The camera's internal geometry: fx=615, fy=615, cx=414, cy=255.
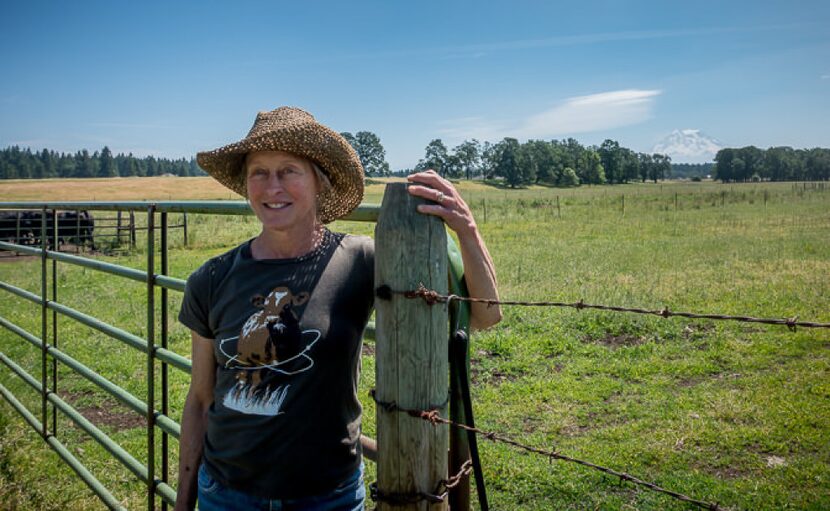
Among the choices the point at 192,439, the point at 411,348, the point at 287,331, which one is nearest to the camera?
the point at 411,348

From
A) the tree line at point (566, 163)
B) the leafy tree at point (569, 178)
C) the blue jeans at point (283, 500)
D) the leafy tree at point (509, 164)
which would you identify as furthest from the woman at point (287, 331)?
the leafy tree at point (569, 178)

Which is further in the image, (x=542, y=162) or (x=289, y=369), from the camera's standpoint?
(x=542, y=162)

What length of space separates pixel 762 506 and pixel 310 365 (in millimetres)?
3334

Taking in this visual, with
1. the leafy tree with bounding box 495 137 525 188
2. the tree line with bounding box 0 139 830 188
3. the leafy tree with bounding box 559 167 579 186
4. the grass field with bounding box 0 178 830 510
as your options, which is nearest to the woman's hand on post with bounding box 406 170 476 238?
the grass field with bounding box 0 178 830 510

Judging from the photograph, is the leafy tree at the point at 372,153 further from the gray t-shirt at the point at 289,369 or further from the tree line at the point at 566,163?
the gray t-shirt at the point at 289,369

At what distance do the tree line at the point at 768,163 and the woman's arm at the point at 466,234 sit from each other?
434 ft

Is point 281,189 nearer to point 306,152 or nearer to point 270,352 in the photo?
point 306,152

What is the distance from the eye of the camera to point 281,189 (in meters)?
1.72

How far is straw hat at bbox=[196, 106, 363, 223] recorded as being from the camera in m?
1.68

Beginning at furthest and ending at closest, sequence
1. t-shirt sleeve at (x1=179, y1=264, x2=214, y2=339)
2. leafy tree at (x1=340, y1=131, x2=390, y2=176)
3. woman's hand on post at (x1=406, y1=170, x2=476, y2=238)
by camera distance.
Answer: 1. leafy tree at (x1=340, y1=131, x2=390, y2=176)
2. t-shirt sleeve at (x1=179, y1=264, x2=214, y2=339)
3. woman's hand on post at (x1=406, y1=170, x2=476, y2=238)

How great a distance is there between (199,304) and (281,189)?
0.41 metres

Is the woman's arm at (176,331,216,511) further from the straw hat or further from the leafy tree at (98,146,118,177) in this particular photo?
the leafy tree at (98,146,118,177)

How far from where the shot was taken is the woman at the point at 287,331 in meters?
1.62

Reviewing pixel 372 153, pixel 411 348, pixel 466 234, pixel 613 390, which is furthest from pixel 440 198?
pixel 372 153
